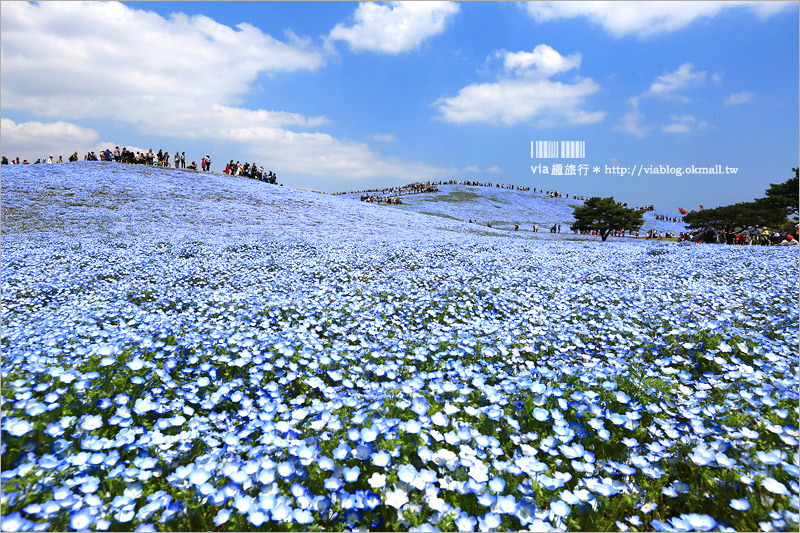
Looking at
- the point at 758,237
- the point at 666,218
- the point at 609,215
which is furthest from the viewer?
the point at 666,218

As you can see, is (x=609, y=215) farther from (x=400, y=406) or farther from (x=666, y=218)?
(x=666, y=218)

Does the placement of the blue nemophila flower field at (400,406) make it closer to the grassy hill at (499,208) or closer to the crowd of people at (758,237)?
the crowd of people at (758,237)

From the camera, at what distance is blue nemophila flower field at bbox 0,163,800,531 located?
2.32 m

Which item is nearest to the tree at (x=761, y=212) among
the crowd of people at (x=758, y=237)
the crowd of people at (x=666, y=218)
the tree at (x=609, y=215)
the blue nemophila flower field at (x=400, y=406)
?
the crowd of people at (x=758, y=237)

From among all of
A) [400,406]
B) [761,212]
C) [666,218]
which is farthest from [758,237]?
[666,218]

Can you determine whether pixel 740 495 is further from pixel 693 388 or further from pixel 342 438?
pixel 342 438

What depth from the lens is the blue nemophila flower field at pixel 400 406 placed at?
Answer: 7.61 feet

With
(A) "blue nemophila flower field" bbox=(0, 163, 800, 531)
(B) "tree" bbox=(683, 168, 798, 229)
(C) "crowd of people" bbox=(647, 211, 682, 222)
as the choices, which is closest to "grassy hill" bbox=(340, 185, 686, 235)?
(C) "crowd of people" bbox=(647, 211, 682, 222)

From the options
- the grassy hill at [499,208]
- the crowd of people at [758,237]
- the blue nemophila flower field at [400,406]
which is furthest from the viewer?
the grassy hill at [499,208]

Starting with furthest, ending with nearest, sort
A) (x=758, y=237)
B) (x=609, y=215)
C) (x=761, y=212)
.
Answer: (x=761, y=212) → (x=609, y=215) → (x=758, y=237)

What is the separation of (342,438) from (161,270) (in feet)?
32.3

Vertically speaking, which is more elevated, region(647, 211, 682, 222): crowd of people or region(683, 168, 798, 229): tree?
region(647, 211, 682, 222): crowd of people

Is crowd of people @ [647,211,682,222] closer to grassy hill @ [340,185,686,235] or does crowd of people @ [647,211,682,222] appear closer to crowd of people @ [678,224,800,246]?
grassy hill @ [340,185,686,235]

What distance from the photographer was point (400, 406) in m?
3.12
